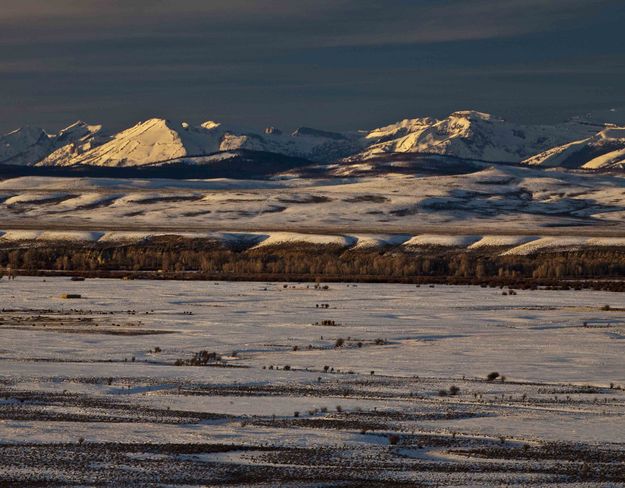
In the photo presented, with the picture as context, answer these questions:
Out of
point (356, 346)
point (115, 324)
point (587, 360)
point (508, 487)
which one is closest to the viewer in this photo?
point (508, 487)

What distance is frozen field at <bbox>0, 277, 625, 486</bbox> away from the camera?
2456 cm

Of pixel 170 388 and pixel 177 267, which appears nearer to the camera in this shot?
pixel 170 388

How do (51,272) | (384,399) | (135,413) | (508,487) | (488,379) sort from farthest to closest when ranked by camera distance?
(51,272) < (488,379) < (384,399) < (135,413) < (508,487)

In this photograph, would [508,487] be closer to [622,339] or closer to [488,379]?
[488,379]

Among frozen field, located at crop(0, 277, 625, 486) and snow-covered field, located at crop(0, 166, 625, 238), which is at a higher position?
frozen field, located at crop(0, 277, 625, 486)

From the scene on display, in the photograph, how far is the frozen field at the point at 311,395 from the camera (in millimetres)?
24562

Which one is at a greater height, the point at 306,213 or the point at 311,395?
the point at 311,395

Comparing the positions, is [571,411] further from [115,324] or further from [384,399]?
[115,324]

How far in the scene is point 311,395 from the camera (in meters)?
33.6

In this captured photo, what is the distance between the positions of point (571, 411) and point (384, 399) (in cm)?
446

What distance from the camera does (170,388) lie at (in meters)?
34.5

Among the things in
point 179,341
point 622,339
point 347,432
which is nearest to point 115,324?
point 179,341

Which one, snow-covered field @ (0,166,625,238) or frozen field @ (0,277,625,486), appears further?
snow-covered field @ (0,166,625,238)

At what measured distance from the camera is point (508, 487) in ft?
74.9
